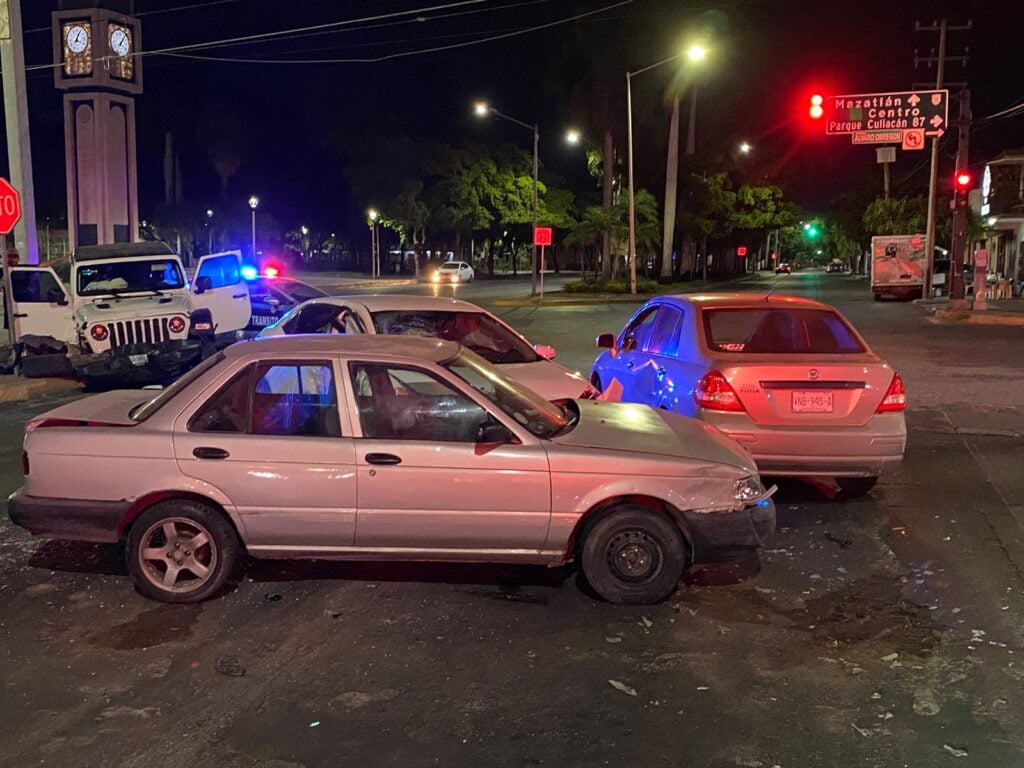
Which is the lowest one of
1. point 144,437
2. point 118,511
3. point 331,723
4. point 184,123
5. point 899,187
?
point 331,723

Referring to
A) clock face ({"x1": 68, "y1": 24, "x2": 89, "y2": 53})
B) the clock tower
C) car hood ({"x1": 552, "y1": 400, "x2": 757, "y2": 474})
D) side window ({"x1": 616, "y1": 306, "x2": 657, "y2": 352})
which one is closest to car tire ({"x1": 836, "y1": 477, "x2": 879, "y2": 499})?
side window ({"x1": 616, "y1": 306, "x2": 657, "y2": 352})

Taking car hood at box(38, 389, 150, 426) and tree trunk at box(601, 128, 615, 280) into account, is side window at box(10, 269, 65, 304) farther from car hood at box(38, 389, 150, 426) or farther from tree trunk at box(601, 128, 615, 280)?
tree trunk at box(601, 128, 615, 280)

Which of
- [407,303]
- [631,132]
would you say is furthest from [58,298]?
[631,132]

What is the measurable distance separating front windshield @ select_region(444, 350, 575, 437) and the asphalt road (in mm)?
963

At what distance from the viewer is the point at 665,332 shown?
8375 millimetres

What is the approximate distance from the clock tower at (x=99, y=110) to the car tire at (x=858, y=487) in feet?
90.5

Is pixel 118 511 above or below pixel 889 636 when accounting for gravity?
above

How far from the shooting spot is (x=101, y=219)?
3144 cm

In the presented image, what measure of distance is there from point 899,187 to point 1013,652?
62.6 m

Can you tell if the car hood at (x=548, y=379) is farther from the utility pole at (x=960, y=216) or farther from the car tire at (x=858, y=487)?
the utility pole at (x=960, y=216)

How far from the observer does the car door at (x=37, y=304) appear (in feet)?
46.8

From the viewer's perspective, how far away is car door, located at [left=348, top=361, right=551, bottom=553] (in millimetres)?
5078

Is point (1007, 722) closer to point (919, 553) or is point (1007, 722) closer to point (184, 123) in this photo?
point (919, 553)

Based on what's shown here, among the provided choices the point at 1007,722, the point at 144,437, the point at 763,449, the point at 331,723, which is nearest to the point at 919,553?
the point at 763,449
